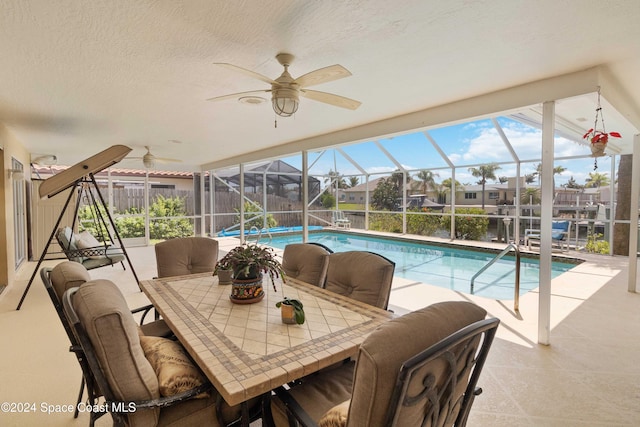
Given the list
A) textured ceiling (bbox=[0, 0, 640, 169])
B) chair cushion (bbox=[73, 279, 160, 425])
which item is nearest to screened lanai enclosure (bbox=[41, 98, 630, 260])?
textured ceiling (bbox=[0, 0, 640, 169])

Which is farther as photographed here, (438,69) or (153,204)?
(153,204)

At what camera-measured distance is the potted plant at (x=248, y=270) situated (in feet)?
6.45

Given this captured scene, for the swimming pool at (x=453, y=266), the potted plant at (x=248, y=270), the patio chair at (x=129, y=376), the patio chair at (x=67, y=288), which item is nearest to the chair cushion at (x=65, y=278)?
the patio chair at (x=67, y=288)

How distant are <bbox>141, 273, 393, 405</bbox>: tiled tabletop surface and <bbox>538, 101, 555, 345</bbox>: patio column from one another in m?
1.95

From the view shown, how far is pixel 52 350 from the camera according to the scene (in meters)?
2.82

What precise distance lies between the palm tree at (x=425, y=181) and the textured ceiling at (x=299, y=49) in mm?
5530

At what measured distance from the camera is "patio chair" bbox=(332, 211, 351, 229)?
11422 mm

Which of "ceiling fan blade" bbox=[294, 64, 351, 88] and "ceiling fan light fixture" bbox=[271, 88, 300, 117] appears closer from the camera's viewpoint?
"ceiling fan blade" bbox=[294, 64, 351, 88]

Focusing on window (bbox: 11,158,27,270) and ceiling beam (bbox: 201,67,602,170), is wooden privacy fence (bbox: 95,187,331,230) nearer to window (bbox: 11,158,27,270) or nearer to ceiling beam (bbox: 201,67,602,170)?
window (bbox: 11,158,27,270)

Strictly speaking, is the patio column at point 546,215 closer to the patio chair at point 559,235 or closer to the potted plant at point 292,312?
the potted plant at point 292,312

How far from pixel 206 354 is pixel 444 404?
0.94 m

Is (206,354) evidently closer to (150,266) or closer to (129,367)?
(129,367)

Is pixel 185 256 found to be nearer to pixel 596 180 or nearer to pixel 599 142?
pixel 599 142

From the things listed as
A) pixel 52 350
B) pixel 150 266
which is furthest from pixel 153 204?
pixel 52 350
